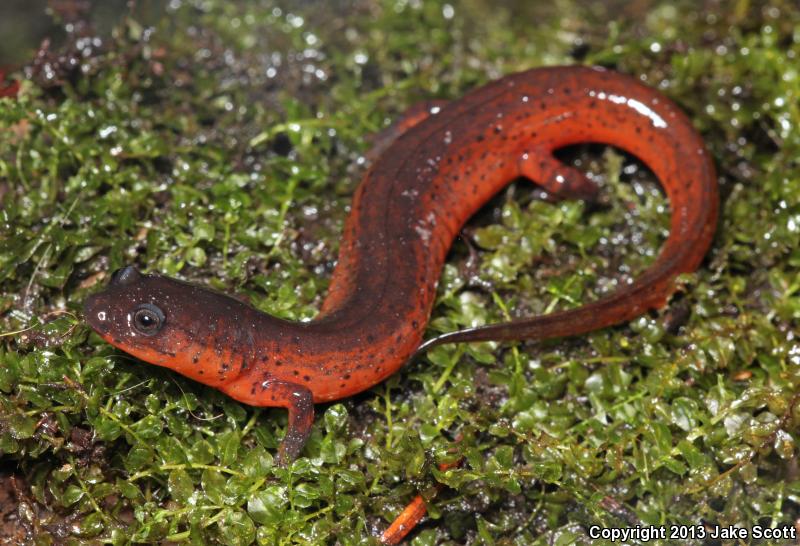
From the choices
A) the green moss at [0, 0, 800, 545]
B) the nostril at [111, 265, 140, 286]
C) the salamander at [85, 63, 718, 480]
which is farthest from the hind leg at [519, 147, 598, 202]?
the nostril at [111, 265, 140, 286]

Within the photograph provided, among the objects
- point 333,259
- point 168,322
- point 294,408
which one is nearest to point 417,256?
point 333,259

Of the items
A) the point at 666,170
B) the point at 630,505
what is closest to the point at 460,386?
the point at 630,505

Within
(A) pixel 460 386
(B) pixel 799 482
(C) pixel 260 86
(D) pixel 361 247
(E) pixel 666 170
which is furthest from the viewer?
(C) pixel 260 86

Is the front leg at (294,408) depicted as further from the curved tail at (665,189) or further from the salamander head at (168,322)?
the curved tail at (665,189)

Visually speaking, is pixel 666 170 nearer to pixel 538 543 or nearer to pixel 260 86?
pixel 538 543
